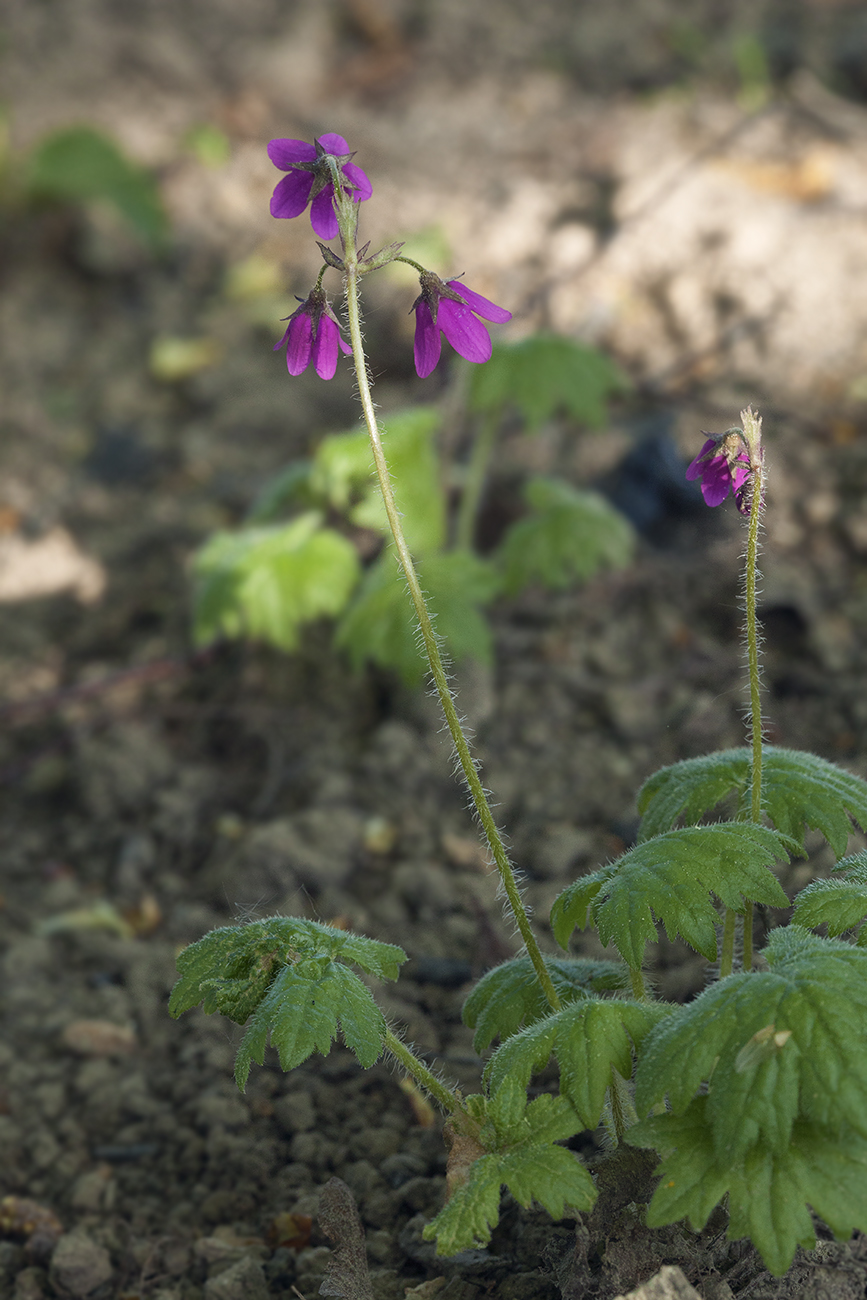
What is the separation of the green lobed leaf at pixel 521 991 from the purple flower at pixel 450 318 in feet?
3.26

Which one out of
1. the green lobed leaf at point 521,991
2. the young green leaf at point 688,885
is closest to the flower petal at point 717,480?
the young green leaf at point 688,885

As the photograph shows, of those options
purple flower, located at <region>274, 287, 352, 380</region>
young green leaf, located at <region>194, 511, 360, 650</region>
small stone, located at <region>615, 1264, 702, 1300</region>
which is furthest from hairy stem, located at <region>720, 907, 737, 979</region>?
young green leaf, located at <region>194, 511, 360, 650</region>

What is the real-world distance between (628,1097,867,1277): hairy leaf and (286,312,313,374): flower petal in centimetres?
Result: 119

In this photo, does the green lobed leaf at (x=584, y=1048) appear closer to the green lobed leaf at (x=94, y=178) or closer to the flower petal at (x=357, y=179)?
the flower petal at (x=357, y=179)

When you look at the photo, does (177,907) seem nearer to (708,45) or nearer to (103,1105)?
(103,1105)

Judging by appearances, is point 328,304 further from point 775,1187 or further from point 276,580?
point 276,580

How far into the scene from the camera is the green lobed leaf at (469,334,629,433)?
3371 millimetres

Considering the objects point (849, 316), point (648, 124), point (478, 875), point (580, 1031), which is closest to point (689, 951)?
point (478, 875)

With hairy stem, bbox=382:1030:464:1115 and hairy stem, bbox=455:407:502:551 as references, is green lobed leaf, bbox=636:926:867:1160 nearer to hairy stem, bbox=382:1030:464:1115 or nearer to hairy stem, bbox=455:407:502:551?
hairy stem, bbox=382:1030:464:1115

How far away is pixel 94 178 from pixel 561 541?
3.70m

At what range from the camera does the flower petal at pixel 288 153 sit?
152 centimetres

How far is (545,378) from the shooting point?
337 centimetres

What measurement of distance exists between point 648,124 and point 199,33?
3035 millimetres

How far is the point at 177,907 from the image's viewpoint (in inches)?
116
